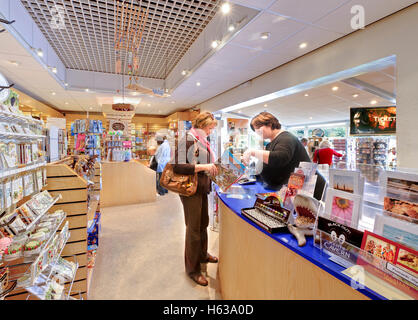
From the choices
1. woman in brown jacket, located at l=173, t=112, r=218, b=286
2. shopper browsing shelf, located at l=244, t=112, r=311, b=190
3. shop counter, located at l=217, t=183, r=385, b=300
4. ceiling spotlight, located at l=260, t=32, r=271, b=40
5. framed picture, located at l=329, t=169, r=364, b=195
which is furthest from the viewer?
ceiling spotlight, located at l=260, t=32, r=271, b=40

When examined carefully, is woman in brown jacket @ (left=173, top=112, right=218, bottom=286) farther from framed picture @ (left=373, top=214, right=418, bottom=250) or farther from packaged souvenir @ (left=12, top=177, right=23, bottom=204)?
framed picture @ (left=373, top=214, right=418, bottom=250)

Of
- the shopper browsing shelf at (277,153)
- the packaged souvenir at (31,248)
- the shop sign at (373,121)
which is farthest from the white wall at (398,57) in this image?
the packaged souvenir at (31,248)

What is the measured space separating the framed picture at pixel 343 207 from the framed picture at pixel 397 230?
3.3 inches

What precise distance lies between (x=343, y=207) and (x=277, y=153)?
988 millimetres

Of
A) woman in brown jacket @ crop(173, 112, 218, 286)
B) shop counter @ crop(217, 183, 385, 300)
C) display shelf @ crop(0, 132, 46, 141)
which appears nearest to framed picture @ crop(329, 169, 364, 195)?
shop counter @ crop(217, 183, 385, 300)

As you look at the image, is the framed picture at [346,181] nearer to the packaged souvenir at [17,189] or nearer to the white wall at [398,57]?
the packaged souvenir at [17,189]

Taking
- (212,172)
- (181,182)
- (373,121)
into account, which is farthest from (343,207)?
(373,121)

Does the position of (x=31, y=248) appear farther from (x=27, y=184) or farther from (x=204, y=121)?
(x=204, y=121)

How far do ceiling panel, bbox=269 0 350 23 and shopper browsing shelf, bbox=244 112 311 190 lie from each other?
141 cm

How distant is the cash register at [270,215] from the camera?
1.23m

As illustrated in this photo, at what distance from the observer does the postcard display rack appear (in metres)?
0.70

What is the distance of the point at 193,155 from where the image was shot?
2.11m
